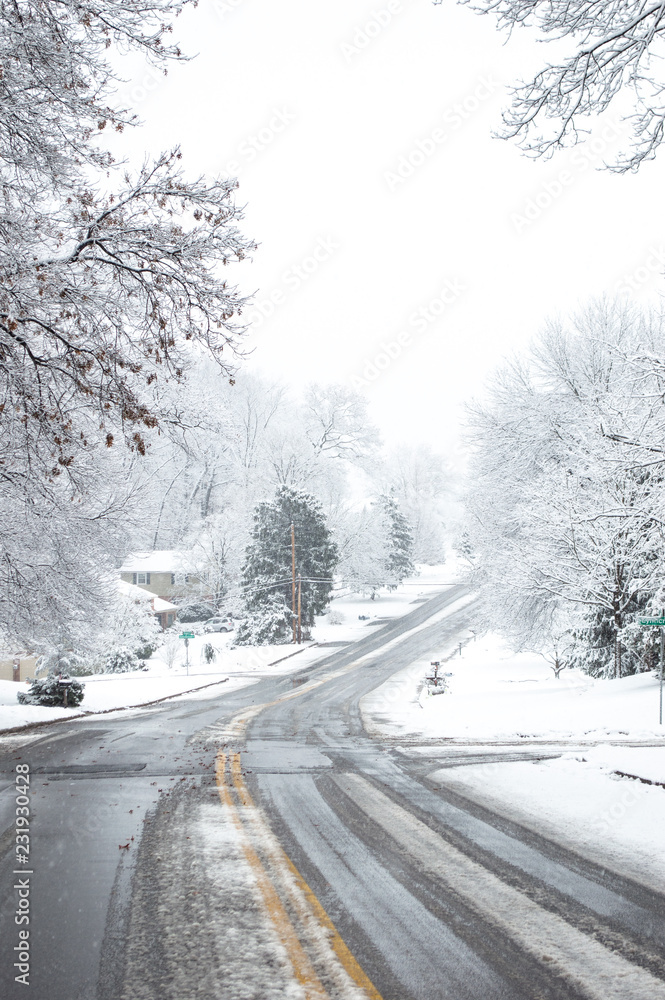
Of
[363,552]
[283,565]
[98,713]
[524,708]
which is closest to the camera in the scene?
[524,708]

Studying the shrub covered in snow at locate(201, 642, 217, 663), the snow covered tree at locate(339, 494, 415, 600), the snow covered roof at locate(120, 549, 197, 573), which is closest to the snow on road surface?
the shrub covered in snow at locate(201, 642, 217, 663)

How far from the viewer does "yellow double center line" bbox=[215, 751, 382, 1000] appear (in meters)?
3.75

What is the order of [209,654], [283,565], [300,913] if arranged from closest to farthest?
[300,913]
[209,654]
[283,565]

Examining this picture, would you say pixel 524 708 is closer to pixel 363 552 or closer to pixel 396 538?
pixel 363 552

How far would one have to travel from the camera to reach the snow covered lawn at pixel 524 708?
13867mm

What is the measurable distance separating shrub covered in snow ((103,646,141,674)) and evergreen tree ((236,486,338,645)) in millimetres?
8180

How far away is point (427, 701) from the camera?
2123cm

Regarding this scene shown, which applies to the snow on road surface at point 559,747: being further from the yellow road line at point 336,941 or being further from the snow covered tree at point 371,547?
the snow covered tree at point 371,547

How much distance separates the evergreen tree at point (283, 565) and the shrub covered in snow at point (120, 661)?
8.18 meters

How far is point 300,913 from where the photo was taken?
15.3ft

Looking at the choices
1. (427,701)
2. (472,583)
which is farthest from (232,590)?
(427,701)

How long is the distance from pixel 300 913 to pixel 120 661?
38.3 meters

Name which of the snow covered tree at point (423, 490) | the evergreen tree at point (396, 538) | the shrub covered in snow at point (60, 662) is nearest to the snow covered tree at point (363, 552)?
the evergreen tree at point (396, 538)

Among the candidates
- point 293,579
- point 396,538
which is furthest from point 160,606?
point 396,538
